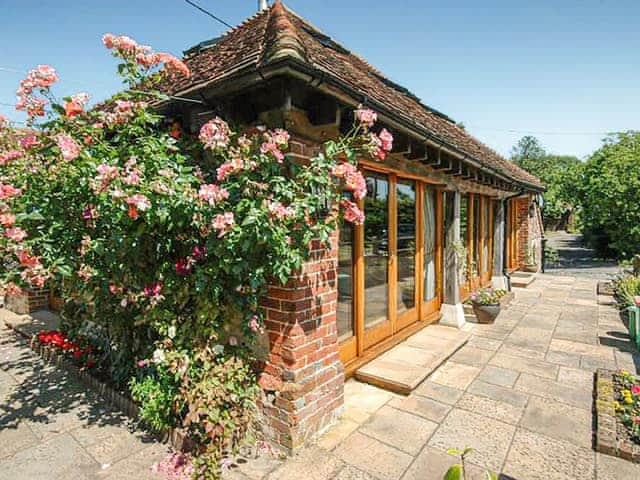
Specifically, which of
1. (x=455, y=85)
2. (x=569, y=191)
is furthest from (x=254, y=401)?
(x=569, y=191)

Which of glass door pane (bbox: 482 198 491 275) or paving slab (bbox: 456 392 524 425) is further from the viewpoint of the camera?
glass door pane (bbox: 482 198 491 275)

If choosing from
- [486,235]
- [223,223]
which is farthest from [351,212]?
[486,235]

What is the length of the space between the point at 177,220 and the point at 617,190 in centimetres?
1893

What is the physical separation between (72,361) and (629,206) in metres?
19.9

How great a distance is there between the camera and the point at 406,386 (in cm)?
414

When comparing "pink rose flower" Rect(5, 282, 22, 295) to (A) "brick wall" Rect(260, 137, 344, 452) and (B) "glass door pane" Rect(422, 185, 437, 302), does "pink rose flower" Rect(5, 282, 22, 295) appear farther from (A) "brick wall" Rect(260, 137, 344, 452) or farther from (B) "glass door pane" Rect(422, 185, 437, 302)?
(B) "glass door pane" Rect(422, 185, 437, 302)

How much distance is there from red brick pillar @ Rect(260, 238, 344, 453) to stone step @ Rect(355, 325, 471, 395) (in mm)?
1048

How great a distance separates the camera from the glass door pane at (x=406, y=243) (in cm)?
552

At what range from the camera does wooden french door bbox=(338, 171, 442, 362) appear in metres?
4.48

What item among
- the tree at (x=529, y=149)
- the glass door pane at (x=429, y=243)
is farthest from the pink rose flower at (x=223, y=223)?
the tree at (x=529, y=149)

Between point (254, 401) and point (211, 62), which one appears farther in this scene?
point (211, 62)

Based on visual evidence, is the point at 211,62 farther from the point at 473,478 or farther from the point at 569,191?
the point at 569,191

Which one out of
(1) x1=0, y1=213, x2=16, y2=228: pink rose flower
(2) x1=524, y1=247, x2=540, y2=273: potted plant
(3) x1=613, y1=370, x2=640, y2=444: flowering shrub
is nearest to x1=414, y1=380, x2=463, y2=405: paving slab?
(3) x1=613, y1=370, x2=640, y2=444: flowering shrub

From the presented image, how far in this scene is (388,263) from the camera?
17.1ft
